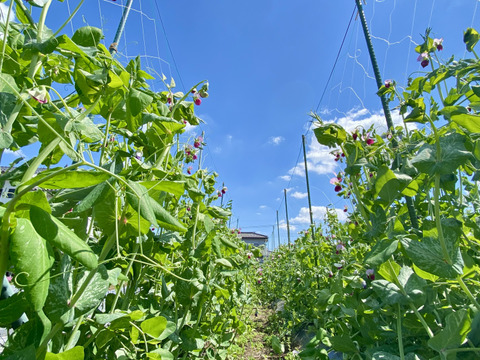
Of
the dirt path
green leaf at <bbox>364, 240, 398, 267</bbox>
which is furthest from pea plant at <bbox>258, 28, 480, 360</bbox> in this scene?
the dirt path

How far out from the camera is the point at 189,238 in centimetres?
120

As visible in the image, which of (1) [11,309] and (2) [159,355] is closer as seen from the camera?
(1) [11,309]

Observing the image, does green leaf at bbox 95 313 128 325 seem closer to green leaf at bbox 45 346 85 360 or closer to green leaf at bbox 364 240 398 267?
green leaf at bbox 45 346 85 360

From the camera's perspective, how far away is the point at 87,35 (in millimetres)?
585

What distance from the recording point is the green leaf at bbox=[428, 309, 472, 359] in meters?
0.48

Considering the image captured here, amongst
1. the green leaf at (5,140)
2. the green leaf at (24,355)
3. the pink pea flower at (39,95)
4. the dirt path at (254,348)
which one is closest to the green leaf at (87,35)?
the pink pea flower at (39,95)

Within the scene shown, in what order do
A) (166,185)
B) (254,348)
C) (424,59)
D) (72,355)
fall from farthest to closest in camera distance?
(254,348) < (424,59) < (166,185) < (72,355)

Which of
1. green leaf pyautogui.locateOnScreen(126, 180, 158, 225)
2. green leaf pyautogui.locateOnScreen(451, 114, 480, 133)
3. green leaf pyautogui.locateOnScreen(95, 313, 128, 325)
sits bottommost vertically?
green leaf pyautogui.locateOnScreen(95, 313, 128, 325)

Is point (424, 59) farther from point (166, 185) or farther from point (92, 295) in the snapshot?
point (92, 295)

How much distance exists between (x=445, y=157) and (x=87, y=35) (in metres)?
0.80

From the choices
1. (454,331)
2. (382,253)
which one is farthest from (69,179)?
(454,331)

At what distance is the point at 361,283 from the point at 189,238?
75 cm

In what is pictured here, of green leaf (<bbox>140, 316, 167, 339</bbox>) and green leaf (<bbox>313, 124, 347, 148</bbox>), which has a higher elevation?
green leaf (<bbox>313, 124, 347, 148</bbox>)

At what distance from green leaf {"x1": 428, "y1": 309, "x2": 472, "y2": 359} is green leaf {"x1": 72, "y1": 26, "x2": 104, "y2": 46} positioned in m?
0.90
